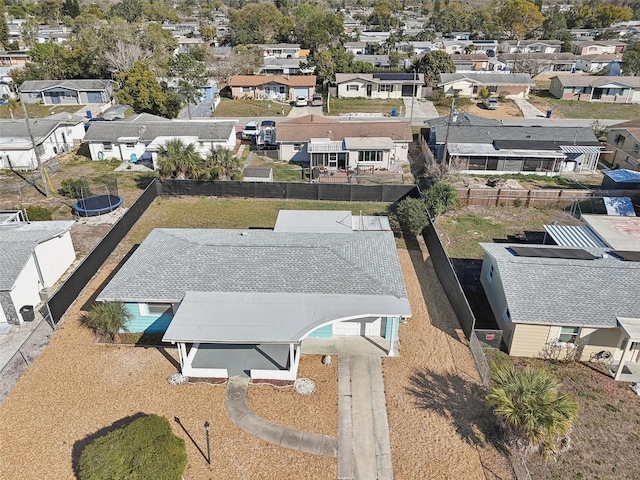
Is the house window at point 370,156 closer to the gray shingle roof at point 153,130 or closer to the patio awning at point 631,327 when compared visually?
the gray shingle roof at point 153,130

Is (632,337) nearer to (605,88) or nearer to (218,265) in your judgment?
(218,265)

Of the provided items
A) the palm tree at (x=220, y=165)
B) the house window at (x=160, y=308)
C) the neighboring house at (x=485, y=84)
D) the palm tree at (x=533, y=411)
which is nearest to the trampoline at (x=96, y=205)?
the palm tree at (x=220, y=165)

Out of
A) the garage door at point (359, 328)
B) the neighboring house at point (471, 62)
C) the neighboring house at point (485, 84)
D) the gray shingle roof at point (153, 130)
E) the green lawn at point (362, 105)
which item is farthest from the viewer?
the neighboring house at point (471, 62)

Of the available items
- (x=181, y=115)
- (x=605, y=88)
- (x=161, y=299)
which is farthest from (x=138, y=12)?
(x=161, y=299)

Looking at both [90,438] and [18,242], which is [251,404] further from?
[18,242]

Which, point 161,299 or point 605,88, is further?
point 605,88

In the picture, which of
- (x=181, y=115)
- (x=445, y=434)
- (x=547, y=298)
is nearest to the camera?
(x=445, y=434)

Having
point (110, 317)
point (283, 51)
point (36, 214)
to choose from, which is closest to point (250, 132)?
point (36, 214)
